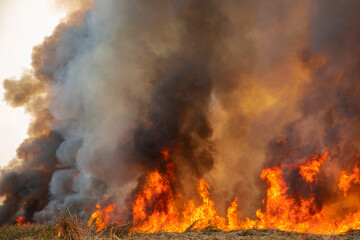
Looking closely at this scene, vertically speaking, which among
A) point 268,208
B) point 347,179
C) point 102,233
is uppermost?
point 347,179

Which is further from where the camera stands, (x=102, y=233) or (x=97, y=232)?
(x=102, y=233)

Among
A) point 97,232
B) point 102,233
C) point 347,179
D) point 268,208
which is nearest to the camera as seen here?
point 97,232

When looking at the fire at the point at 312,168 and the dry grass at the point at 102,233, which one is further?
the fire at the point at 312,168

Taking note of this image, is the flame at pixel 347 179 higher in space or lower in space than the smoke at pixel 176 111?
lower

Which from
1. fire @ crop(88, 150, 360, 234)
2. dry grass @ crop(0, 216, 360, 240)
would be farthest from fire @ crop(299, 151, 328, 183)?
dry grass @ crop(0, 216, 360, 240)

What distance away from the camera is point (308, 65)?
27.7m

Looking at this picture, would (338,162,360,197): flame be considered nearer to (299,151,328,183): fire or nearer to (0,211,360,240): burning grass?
(299,151,328,183): fire

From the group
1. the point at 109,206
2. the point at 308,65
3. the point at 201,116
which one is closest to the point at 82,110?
the point at 109,206

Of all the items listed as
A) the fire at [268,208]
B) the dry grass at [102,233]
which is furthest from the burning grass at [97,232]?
the fire at [268,208]

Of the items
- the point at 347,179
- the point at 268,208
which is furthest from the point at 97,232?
the point at 347,179

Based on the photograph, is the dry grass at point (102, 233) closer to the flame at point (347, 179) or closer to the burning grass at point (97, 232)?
the burning grass at point (97, 232)

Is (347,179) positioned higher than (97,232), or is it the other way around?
(347,179)

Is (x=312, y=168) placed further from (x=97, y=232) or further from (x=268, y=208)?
(x=97, y=232)

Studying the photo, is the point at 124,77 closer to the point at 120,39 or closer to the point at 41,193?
the point at 120,39
